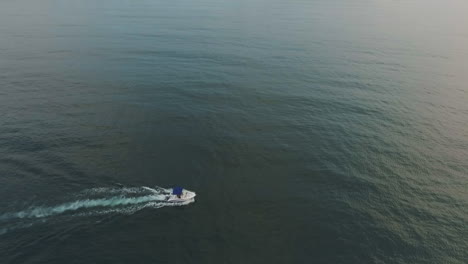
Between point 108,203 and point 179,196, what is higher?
point 179,196

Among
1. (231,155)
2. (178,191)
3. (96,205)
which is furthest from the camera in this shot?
(231,155)

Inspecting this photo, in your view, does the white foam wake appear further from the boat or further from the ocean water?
the boat

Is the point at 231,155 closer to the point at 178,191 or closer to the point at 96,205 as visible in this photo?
the point at 178,191

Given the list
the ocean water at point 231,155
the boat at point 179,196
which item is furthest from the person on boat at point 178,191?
the ocean water at point 231,155

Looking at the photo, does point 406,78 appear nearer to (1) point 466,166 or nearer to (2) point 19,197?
(1) point 466,166

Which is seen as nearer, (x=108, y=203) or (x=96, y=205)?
(x=96, y=205)

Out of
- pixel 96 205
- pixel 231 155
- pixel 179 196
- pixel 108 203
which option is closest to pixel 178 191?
pixel 179 196

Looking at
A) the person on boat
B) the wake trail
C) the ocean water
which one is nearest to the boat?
the person on boat

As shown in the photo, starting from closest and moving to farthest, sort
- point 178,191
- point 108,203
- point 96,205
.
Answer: point 96,205 → point 108,203 → point 178,191
